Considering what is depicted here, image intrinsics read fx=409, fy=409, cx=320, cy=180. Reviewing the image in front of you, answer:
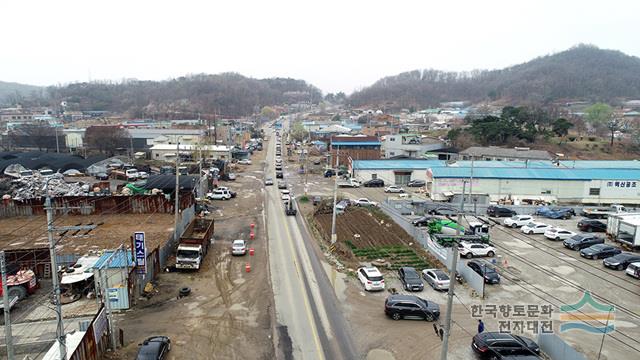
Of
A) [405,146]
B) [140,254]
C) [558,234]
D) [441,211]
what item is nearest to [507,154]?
[405,146]

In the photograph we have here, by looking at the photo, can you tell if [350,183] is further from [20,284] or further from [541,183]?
[20,284]

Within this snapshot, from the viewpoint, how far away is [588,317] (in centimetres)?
1488

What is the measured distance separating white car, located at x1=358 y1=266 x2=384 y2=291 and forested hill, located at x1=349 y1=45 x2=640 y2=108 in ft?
407

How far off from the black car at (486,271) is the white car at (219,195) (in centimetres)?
2098

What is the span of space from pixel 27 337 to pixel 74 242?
9741 mm

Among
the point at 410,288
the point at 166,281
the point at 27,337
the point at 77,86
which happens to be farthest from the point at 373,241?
the point at 77,86

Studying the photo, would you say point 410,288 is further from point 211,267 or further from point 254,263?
point 211,267

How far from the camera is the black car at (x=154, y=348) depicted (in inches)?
440

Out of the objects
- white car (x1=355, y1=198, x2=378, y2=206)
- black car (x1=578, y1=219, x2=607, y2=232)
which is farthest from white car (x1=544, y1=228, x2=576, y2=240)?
white car (x1=355, y1=198, x2=378, y2=206)

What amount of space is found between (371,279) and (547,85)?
148 metres

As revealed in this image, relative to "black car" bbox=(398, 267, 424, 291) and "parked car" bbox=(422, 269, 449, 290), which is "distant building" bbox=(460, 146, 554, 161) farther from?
"black car" bbox=(398, 267, 424, 291)

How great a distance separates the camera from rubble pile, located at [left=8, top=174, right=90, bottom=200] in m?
31.9

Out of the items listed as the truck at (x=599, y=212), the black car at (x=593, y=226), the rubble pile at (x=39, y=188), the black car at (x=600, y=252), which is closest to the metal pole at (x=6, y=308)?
the black car at (x=600, y=252)

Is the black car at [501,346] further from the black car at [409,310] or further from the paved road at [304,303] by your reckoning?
the paved road at [304,303]
